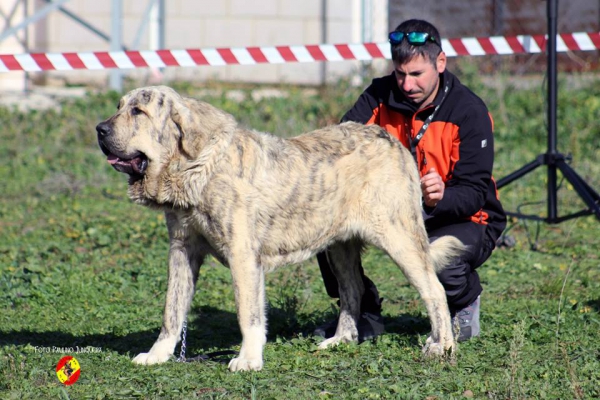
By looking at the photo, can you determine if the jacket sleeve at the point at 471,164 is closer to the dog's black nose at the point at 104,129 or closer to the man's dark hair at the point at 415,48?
the man's dark hair at the point at 415,48

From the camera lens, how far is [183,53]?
703 centimetres

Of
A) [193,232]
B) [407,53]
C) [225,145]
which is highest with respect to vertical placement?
[407,53]

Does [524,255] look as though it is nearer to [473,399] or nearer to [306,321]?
[306,321]

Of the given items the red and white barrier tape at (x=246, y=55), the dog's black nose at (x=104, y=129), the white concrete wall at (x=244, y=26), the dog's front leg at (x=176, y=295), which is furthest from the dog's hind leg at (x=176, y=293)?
the white concrete wall at (x=244, y=26)

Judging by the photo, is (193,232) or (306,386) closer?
(306,386)

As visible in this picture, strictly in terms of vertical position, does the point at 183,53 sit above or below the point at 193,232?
above

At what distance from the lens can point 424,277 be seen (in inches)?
188

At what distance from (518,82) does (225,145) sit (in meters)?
9.03

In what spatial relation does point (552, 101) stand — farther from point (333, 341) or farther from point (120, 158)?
point (120, 158)

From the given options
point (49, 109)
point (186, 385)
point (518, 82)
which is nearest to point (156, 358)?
point (186, 385)

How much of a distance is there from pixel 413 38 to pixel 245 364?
2.03 meters

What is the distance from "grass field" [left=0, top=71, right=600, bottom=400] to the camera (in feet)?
13.9

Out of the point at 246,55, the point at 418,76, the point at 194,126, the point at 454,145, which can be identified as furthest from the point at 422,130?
the point at 246,55

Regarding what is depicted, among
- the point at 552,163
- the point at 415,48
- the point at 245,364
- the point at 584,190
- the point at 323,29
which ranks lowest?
the point at 245,364
